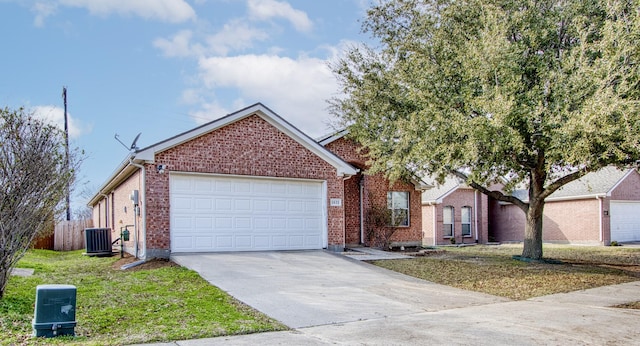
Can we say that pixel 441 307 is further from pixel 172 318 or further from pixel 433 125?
pixel 433 125

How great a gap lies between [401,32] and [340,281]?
31.3ft

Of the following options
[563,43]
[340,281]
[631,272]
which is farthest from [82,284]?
[631,272]

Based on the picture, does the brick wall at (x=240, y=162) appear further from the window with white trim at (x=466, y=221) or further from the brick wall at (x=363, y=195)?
the window with white trim at (x=466, y=221)

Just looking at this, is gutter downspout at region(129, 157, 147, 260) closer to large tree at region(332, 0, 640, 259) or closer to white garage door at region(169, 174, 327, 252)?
white garage door at region(169, 174, 327, 252)

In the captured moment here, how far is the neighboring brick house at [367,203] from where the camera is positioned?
765 inches

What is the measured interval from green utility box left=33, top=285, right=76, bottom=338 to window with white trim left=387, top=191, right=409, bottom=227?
14.7 meters

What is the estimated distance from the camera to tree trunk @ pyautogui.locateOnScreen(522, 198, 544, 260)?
1638cm

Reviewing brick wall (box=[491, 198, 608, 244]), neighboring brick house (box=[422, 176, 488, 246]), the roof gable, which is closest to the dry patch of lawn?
brick wall (box=[491, 198, 608, 244])

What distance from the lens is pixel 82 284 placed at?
10227 mm

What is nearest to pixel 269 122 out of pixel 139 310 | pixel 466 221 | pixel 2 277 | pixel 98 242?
pixel 98 242

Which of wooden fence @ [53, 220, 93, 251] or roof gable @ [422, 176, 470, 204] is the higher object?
roof gable @ [422, 176, 470, 204]

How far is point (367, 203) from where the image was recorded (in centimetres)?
1969

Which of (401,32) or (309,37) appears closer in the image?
(309,37)

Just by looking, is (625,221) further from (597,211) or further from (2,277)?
(2,277)
